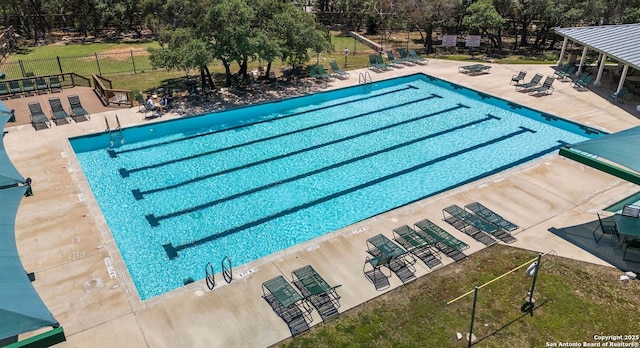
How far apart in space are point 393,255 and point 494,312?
2710 mm

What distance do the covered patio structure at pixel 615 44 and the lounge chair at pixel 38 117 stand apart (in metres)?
27.0

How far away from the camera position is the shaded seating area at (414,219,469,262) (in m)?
12.1

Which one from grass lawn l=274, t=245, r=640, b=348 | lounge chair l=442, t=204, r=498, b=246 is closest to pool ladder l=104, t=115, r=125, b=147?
grass lawn l=274, t=245, r=640, b=348

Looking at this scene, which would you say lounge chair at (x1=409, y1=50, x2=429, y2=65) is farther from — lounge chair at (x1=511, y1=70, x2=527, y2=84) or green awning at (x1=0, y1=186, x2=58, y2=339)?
green awning at (x1=0, y1=186, x2=58, y2=339)

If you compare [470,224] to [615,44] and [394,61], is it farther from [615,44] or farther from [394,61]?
[394,61]

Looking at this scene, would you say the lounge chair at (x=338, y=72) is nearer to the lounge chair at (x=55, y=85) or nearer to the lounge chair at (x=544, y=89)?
the lounge chair at (x=544, y=89)

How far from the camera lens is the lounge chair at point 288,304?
9.93m

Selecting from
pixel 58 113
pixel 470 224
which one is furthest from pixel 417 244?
pixel 58 113

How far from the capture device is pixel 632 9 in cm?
3061

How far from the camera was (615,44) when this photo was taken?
2308cm

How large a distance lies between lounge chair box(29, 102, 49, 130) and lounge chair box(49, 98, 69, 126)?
40cm

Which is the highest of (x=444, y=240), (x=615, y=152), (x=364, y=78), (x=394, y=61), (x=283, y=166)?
(x=615, y=152)

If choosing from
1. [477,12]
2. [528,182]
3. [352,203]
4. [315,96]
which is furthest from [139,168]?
[477,12]

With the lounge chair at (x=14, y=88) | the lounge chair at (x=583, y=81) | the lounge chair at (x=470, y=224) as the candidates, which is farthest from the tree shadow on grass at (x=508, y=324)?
the lounge chair at (x=14, y=88)
